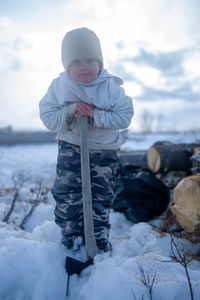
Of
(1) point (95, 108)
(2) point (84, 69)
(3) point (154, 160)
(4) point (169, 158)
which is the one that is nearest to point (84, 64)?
(2) point (84, 69)

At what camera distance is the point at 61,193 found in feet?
9.73

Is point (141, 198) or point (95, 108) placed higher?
point (95, 108)

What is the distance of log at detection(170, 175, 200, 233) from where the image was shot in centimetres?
330

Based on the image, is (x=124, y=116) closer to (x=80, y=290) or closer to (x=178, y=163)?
(x=80, y=290)

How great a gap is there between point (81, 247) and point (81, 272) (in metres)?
0.37

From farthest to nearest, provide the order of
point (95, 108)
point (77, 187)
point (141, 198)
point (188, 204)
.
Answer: point (141, 198)
point (188, 204)
point (77, 187)
point (95, 108)

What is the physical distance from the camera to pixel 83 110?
8.84 ft

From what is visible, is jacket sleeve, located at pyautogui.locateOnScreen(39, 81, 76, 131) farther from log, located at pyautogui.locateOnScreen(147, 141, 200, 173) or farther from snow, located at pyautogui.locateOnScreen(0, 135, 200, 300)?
log, located at pyautogui.locateOnScreen(147, 141, 200, 173)

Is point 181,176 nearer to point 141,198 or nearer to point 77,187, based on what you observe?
point 141,198

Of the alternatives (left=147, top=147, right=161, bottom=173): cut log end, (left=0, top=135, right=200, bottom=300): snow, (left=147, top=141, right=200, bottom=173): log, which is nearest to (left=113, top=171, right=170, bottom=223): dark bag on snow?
(left=147, top=141, right=200, bottom=173): log

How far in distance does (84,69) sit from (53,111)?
0.39m

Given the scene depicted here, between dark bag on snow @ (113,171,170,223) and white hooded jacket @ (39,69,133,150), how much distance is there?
160 cm

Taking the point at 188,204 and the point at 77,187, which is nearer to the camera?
the point at 77,187

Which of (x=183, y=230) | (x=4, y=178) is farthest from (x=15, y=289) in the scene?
(x=4, y=178)
